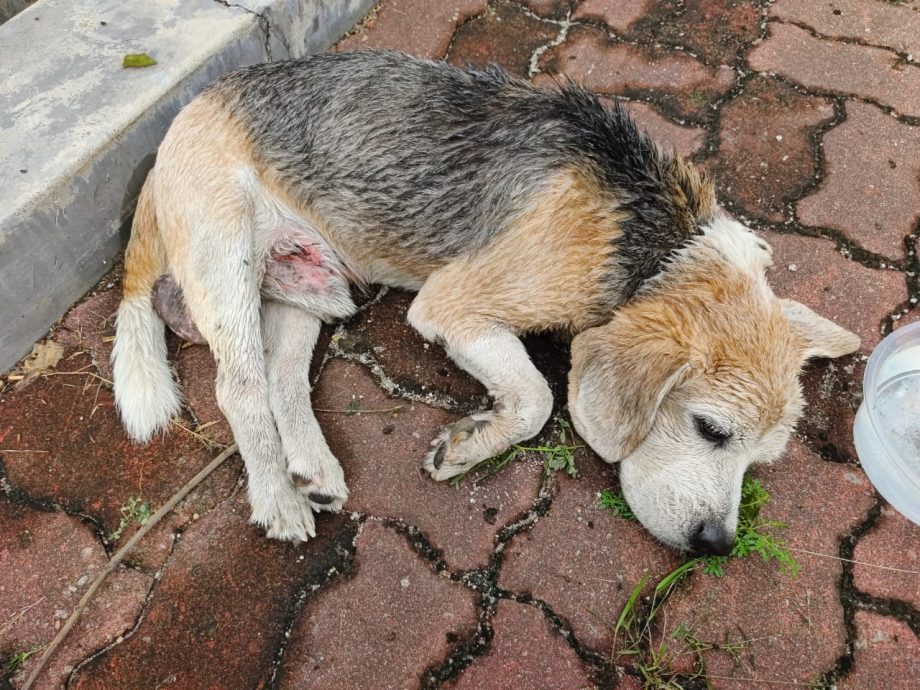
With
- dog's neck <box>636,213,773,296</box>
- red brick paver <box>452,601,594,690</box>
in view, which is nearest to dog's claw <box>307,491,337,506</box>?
red brick paver <box>452,601,594,690</box>

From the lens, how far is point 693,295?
265 cm

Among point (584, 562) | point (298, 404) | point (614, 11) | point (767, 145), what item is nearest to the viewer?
point (584, 562)

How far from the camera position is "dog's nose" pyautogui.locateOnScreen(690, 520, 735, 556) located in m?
2.56

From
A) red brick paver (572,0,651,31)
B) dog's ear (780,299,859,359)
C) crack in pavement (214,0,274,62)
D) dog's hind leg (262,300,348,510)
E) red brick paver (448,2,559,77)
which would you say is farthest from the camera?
red brick paver (572,0,651,31)

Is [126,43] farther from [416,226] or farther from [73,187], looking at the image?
[416,226]

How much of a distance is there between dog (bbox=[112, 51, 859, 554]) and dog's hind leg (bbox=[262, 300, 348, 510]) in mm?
11

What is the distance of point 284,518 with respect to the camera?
109 inches

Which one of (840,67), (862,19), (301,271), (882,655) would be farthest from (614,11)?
(882,655)

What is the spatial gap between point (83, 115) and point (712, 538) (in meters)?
3.23

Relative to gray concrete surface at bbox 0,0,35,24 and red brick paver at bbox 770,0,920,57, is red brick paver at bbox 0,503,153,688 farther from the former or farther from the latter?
red brick paver at bbox 770,0,920,57

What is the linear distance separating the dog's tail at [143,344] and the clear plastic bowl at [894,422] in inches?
114

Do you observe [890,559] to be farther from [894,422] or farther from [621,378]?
[621,378]

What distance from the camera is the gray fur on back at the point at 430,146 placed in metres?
2.90

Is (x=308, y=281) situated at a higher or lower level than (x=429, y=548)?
higher
